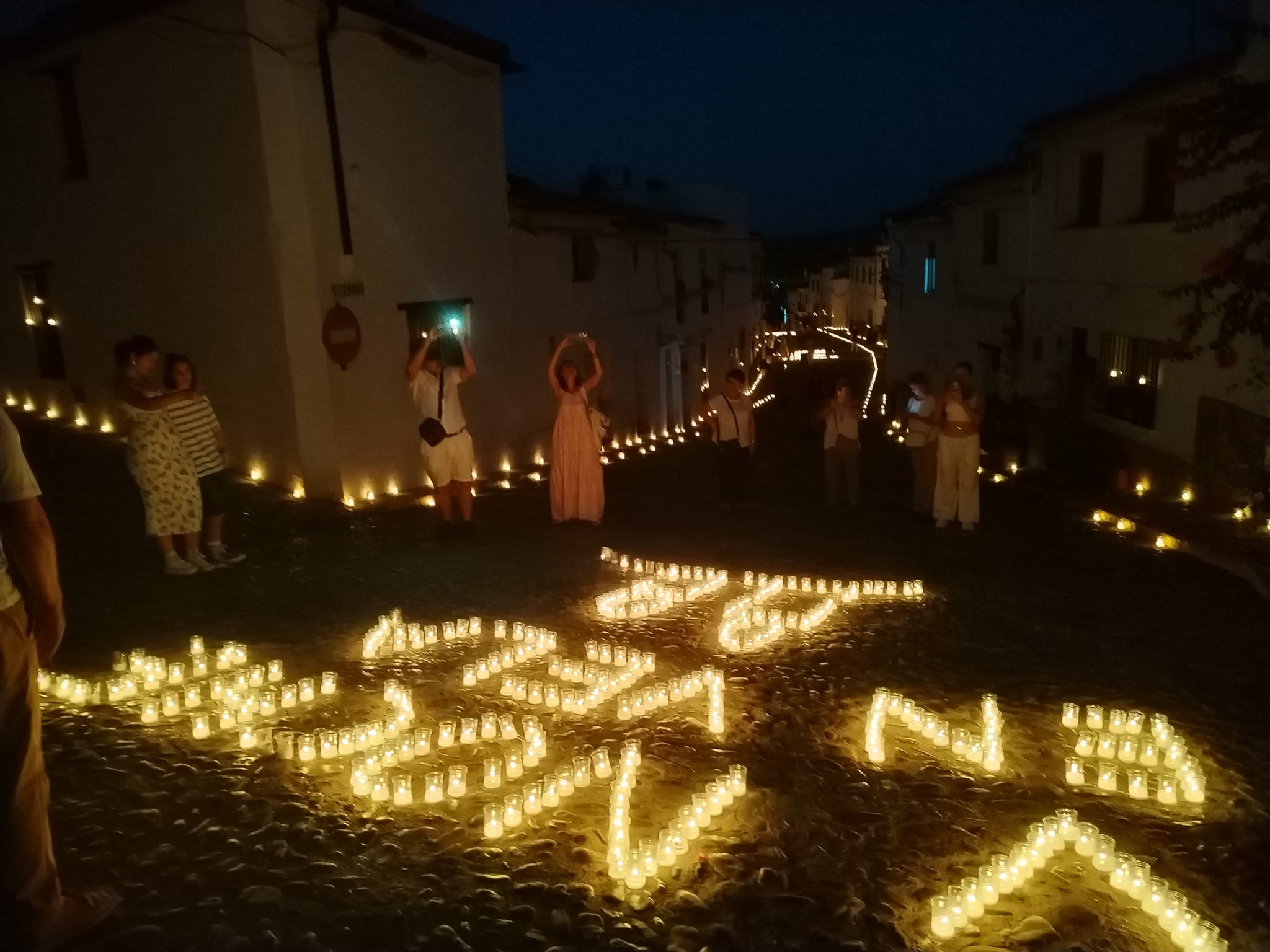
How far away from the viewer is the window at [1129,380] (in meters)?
13.5

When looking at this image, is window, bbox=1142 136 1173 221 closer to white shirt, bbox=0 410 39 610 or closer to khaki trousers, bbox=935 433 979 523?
khaki trousers, bbox=935 433 979 523

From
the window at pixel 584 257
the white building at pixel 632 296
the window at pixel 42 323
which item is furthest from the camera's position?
the window at pixel 584 257

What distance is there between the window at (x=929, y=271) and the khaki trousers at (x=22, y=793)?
23.0 m

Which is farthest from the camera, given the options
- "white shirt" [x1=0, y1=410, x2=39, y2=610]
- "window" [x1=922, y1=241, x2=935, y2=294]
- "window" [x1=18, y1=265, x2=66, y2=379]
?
"window" [x1=922, y1=241, x2=935, y2=294]

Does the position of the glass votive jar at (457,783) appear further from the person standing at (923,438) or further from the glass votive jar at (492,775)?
the person standing at (923,438)

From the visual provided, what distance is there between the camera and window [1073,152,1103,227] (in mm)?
15297

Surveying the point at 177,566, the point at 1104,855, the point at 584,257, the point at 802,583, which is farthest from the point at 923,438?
the point at 584,257

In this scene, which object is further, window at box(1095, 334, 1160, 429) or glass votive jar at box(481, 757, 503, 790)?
window at box(1095, 334, 1160, 429)

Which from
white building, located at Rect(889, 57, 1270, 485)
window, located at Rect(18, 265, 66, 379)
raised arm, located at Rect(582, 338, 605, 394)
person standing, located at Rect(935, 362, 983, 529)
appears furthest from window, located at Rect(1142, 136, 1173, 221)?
window, located at Rect(18, 265, 66, 379)

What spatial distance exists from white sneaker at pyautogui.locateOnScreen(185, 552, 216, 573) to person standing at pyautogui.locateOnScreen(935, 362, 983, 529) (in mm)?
7760

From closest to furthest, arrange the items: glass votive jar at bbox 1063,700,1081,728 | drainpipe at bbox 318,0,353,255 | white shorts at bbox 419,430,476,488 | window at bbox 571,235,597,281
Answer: glass votive jar at bbox 1063,700,1081,728 < white shorts at bbox 419,430,476,488 < drainpipe at bbox 318,0,353,255 < window at bbox 571,235,597,281

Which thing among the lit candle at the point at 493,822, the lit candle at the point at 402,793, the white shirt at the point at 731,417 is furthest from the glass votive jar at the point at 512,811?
the white shirt at the point at 731,417

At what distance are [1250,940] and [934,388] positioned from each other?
855 inches

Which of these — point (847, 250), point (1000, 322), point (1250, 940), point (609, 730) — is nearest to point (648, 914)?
point (609, 730)
